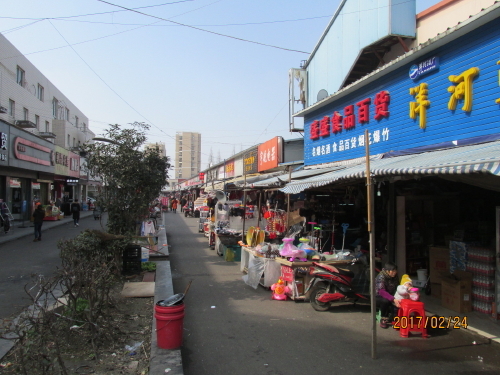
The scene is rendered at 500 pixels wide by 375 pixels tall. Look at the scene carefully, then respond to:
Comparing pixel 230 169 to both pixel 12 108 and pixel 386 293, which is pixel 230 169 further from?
pixel 386 293

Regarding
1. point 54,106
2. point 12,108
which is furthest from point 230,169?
point 54,106

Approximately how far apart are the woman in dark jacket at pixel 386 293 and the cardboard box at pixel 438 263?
5.07 ft

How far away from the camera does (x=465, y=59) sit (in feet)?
23.8

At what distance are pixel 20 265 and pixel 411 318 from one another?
35.6ft

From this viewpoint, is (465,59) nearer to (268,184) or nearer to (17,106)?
(268,184)

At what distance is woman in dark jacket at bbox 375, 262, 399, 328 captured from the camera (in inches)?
242

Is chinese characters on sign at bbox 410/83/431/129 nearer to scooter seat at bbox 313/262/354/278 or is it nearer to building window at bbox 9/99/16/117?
scooter seat at bbox 313/262/354/278

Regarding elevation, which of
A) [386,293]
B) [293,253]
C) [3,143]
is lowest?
[386,293]

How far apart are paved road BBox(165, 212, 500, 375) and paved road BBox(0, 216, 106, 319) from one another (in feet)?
8.78

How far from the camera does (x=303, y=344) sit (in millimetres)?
5371

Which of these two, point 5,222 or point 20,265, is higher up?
point 5,222

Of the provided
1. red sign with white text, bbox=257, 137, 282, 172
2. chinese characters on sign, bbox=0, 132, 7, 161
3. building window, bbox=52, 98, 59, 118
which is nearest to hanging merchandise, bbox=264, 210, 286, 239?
red sign with white text, bbox=257, 137, 282, 172

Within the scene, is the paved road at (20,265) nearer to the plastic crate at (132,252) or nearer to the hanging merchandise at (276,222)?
the plastic crate at (132,252)

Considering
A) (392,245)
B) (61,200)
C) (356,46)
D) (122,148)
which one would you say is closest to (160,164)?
(122,148)
